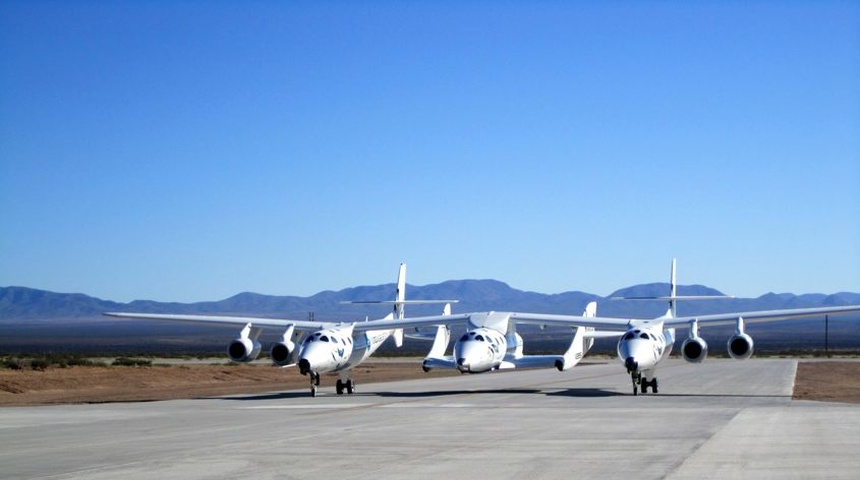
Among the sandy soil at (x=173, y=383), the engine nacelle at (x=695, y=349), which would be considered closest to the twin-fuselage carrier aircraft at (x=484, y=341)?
the engine nacelle at (x=695, y=349)

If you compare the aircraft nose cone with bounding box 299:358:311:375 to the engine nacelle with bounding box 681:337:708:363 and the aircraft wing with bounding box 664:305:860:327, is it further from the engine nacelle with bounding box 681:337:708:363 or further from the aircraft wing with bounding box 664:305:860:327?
the aircraft wing with bounding box 664:305:860:327

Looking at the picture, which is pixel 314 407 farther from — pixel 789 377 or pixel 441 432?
pixel 789 377

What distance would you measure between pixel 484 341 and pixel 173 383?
845 inches

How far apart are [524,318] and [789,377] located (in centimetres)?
1806

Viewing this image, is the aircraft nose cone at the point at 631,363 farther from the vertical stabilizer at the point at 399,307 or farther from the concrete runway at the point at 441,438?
the vertical stabilizer at the point at 399,307

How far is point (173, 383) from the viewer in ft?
185

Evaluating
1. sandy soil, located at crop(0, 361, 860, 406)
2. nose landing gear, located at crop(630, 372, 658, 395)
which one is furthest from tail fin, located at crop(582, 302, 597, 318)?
nose landing gear, located at crop(630, 372, 658, 395)

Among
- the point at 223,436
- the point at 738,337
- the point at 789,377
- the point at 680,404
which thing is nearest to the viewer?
the point at 223,436

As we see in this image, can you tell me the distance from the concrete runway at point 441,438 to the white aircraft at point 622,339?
4.32 ft

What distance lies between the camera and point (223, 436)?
2425 centimetres

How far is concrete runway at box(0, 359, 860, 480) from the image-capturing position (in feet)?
58.5

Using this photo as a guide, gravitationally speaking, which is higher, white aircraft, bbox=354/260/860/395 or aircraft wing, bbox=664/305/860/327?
aircraft wing, bbox=664/305/860/327

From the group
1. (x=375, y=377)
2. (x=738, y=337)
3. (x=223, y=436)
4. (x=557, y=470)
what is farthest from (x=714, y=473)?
(x=375, y=377)

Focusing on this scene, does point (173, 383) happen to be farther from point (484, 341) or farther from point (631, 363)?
point (631, 363)
